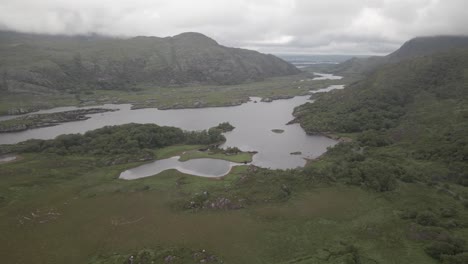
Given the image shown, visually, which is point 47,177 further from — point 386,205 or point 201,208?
point 386,205

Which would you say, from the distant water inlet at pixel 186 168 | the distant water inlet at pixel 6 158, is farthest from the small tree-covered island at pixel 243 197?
the distant water inlet at pixel 186 168

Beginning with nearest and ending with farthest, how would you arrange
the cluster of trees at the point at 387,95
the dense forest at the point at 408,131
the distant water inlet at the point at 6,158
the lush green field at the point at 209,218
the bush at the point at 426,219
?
the lush green field at the point at 209,218
the bush at the point at 426,219
the dense forest at the point at 408,131
the distant water inlet at the point at 6,158
the cluster of trees at the point at 387,95

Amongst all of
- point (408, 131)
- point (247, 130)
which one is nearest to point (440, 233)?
point (408, 131)

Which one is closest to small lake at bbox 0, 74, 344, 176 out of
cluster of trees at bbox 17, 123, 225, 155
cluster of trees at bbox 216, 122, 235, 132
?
cluster of trees at bbox 216, 122, 235, 132

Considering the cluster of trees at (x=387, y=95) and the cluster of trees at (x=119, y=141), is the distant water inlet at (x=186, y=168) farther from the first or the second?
the cluster of trees at (x=387, y=95)

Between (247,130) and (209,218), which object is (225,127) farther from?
(209,218)

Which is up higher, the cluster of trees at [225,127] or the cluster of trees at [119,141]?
the cluster of trees at [119,141]

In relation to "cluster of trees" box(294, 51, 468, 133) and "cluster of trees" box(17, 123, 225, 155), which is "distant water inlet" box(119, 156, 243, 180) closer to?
"cluster of trees" box(17, 123, 225, 155)
